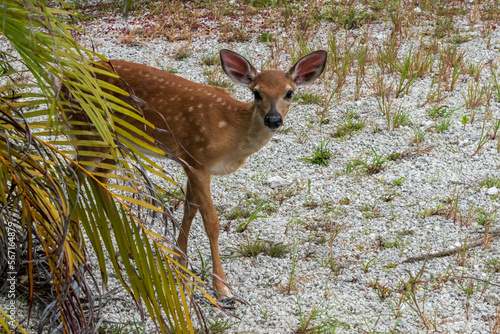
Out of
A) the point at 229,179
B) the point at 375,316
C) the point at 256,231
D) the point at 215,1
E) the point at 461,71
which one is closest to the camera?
the point at 375,316

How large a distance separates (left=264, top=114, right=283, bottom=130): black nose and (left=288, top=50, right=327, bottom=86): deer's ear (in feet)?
1.91

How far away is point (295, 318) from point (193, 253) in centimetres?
105

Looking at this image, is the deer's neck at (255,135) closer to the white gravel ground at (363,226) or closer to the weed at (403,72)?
the white gravel ground at (363,226)

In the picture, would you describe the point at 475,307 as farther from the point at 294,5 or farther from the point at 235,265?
the point at 294,5

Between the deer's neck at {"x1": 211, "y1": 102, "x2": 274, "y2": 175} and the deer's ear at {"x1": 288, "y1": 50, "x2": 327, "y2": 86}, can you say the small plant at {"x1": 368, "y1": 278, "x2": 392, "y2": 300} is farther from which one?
the deer's ear at {"x1": 288, "y1": 50, "x2": 327, "y2": 86}

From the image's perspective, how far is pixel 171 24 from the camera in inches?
321

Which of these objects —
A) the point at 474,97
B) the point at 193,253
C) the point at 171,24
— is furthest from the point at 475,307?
the point at 171,24

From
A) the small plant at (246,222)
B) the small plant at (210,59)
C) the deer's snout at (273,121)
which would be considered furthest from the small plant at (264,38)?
the deer's snout at (273,121)

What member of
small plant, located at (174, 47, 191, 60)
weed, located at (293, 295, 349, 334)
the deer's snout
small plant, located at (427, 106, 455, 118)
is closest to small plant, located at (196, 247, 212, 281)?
weed, located at (293, 295, 349, 334)

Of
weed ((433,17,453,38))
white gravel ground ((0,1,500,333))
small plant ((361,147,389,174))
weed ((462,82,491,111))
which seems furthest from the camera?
weed ((433,17,453,38))

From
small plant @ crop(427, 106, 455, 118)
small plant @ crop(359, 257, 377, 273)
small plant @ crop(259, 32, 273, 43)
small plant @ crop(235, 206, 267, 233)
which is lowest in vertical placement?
small plant @ crop(359, 257, 377, 273)

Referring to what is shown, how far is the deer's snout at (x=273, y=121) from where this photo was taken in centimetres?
394

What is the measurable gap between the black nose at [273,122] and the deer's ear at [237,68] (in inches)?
23.4

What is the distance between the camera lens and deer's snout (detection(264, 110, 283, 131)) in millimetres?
3936
